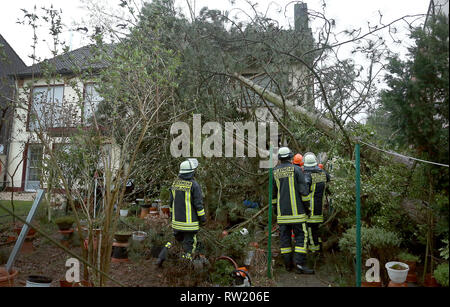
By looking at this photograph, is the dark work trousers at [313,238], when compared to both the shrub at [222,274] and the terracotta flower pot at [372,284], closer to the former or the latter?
the terracotta flower pot at [372,284]

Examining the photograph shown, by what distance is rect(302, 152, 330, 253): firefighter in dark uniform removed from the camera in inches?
192

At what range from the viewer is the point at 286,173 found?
450 cm

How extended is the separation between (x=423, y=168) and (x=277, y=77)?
12.1ft

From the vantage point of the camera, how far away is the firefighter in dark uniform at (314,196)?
4.88m

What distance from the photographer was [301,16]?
5488 millimetres

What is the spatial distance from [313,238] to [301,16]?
4.05m

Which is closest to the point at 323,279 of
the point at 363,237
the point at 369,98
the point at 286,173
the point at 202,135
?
the point at 363,237

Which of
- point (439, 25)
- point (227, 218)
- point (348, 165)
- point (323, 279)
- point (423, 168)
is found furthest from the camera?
point (227, 218)

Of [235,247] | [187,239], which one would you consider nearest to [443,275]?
[235,247]

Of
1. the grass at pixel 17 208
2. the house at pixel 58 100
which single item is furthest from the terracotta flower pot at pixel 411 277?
the grass at pixel 17 208

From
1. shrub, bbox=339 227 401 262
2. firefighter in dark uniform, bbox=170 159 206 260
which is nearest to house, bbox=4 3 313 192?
firefighter in dark uniform, bbox=170 159 206 260

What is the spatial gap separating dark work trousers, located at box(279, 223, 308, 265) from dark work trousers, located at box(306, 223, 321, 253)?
505mm

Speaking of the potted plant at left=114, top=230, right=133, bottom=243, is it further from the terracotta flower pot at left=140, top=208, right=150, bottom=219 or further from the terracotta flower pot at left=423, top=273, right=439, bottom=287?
the terracotta flower pot at left=423, top=273, right=439, bottom=287

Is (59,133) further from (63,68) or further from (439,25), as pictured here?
(439,25)
